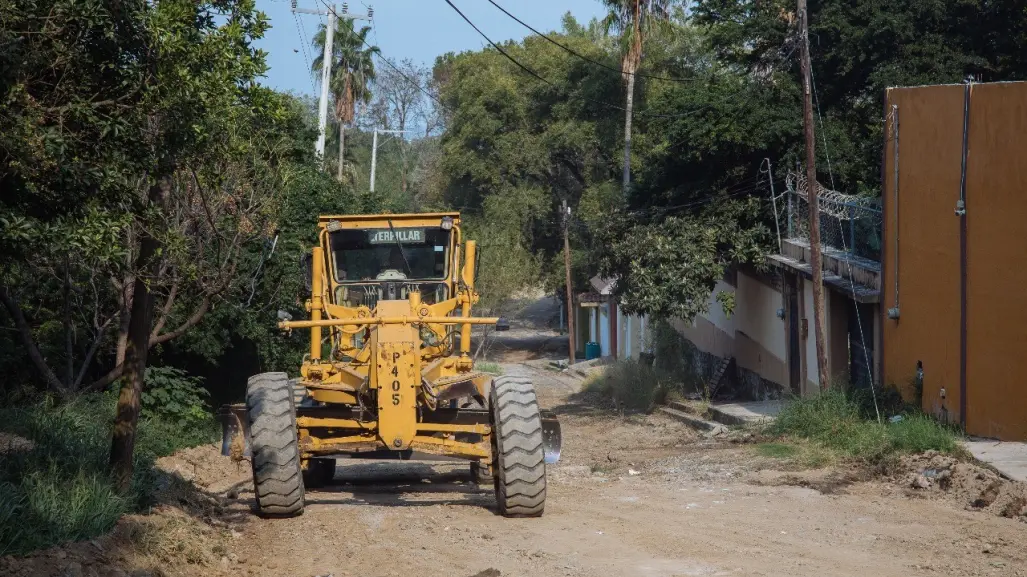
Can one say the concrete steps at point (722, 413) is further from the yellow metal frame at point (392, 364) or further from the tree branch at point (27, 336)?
the tree branch at point (27, 336)

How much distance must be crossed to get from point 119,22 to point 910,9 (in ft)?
68.1

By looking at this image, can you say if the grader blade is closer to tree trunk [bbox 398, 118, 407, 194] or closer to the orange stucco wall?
the orange stucco wall

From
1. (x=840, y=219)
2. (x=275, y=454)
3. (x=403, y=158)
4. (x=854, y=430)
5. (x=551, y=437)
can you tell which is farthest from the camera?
(x=403, y=158)

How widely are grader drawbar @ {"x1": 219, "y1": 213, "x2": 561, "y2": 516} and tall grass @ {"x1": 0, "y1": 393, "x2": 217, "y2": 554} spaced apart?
131 cm

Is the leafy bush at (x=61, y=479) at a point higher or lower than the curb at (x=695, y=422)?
higher

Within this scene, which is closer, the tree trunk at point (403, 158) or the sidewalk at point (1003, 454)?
the sidewalk at point (1003, 454)

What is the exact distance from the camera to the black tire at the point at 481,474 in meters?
13.9

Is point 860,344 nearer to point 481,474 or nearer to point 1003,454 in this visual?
point 1003,454

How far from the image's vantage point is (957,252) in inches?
623

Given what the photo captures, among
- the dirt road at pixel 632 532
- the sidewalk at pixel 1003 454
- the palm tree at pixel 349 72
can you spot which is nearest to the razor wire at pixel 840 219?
the sidewalk at pixel 1003 454

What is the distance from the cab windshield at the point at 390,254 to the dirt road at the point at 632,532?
2.58 m

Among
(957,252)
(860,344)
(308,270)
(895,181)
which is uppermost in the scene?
(895,181)

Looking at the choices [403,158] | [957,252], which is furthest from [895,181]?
[403,158]

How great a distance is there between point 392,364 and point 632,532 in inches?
109
